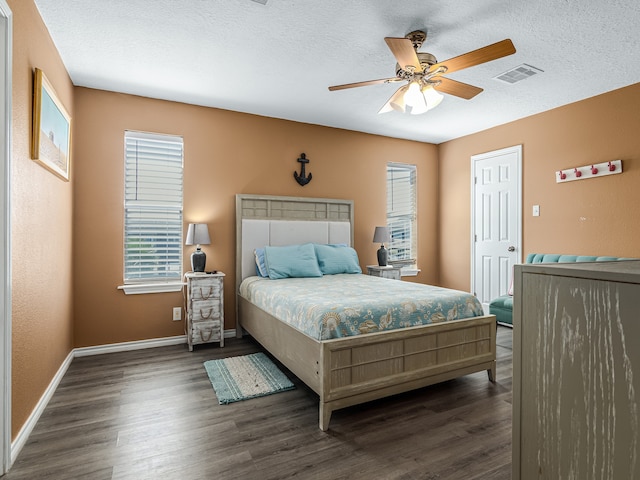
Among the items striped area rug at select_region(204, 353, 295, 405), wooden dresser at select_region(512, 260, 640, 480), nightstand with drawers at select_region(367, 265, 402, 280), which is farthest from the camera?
nightstand with drawers at select_region(367, 265, 402, 280)

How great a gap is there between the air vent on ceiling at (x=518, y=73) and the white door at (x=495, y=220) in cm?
135

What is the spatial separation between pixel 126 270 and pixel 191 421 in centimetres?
211

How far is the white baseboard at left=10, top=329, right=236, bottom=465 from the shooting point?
6.68 ft

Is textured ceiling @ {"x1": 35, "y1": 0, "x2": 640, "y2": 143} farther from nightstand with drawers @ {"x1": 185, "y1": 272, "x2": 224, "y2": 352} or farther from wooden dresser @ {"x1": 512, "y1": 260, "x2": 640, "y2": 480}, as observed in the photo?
wooden dresser @ {"x1": 512, "y1": 260, "x2": 640, "y2": 480}

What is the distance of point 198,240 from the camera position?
382cm

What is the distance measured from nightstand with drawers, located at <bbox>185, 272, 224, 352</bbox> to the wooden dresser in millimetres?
3448

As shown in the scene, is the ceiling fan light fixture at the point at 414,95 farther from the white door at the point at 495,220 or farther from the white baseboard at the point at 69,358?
the white baseboard at the point at 69,358

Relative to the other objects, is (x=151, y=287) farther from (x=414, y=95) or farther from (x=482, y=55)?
(x=482, y=55)

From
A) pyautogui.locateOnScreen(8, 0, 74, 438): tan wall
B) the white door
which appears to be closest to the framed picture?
pyautogui.locateOnScreen(8, 0, 74, 438): tan wall

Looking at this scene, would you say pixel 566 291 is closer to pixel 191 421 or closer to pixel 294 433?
pixel 294 433

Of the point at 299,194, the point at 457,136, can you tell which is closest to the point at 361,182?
the point at 299,194

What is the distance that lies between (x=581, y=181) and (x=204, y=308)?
13.8 feet

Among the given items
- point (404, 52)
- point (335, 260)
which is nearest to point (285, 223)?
point (335, 260)

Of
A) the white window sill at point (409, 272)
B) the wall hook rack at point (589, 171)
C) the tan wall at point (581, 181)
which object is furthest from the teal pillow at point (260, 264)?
the wall hook rack at point (589, 171)
